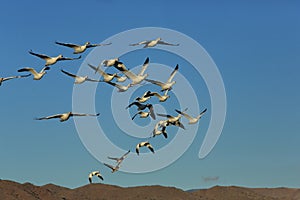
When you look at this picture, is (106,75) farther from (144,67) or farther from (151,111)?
(151,111)

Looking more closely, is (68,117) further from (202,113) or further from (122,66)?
(202,113)

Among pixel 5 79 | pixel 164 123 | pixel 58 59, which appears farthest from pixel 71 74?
pixel 164 123

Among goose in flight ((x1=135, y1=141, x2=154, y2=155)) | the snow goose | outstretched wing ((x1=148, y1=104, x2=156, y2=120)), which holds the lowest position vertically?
goose in flight ((x1=135, y1=141, x2=154, y2=155))

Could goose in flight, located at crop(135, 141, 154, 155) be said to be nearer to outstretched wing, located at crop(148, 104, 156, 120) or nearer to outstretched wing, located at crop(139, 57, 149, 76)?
outstretched wing, located at crop(148, 104, 156, 120)

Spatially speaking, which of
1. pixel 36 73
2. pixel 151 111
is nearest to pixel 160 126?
pixel 151 111

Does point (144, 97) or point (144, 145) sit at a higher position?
point (144, 97)

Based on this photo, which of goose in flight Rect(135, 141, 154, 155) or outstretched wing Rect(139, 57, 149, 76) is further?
goose in flight Rect(135, 141, 154, 155)

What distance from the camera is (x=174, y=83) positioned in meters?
60.8

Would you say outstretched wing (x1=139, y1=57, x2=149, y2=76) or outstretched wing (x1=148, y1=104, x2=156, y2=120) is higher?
outstretched wing (x1=139, y1=57, x2=149, y2=76)

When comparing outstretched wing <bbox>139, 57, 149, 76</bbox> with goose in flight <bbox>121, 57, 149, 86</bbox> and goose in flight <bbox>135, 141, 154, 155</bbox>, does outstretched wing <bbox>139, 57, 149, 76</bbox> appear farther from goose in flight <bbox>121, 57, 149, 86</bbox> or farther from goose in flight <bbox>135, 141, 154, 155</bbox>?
goose in flight <bbox>135, 141, 154, 155</bbox>

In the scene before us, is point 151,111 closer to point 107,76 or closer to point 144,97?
point 144,97

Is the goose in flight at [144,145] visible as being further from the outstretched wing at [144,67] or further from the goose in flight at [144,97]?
→ the outstretched wing at [144,67]

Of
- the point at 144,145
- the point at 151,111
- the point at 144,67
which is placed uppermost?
the point at 144,67

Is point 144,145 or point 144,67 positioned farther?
point 144,145
